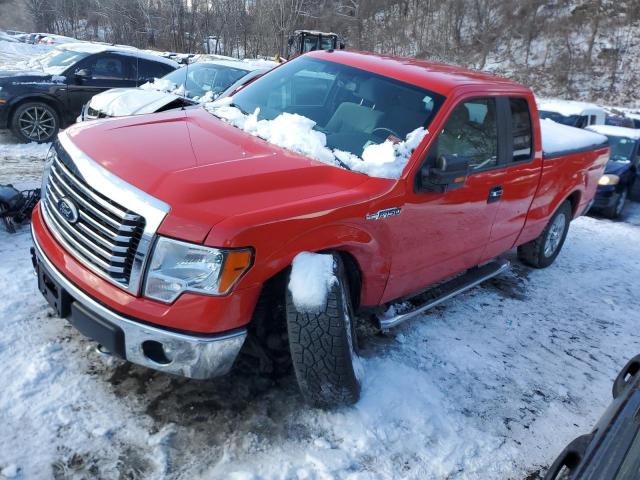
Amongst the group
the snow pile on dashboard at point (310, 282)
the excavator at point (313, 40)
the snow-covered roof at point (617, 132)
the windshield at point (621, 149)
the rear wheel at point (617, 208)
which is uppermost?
the excavator at point (313, 40)

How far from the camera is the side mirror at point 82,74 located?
8.70m

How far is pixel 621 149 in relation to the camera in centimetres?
1023

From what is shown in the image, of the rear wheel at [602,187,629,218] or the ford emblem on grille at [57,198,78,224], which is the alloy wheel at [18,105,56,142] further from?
the rear wheel at [602,187,629,218]

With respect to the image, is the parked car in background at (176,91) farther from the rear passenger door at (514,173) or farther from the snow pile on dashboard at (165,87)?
the rear passenger door at (514,173)

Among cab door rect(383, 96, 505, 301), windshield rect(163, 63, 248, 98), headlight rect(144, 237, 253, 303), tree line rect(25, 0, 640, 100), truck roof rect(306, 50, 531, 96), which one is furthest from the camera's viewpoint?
tree line rect(25, 0, 640, 100)

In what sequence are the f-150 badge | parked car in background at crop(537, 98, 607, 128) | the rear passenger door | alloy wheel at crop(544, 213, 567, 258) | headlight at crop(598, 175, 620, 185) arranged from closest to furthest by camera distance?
the f-150 badge
the rear passenger door
alloy wheel at crop(544, 213, 567, 258)
headlight at crop(598, 175, 620, 185)
parked car in background at crop(537, 98, 607, 128)

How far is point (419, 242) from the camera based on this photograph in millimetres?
3342

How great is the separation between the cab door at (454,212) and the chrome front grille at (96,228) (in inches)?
58.5

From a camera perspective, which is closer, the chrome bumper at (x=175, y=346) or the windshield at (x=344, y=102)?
the chrome bumper at (x=175, y=346)

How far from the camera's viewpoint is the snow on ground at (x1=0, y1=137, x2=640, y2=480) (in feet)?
8.09

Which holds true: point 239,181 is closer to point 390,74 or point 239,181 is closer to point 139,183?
point 139,183

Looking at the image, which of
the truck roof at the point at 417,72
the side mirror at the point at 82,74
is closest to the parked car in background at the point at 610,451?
the truck roof at the point at 417,72

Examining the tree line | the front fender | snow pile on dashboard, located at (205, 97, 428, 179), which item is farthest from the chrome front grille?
the tree line

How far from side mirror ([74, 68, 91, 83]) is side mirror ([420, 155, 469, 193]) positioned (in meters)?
7.64
